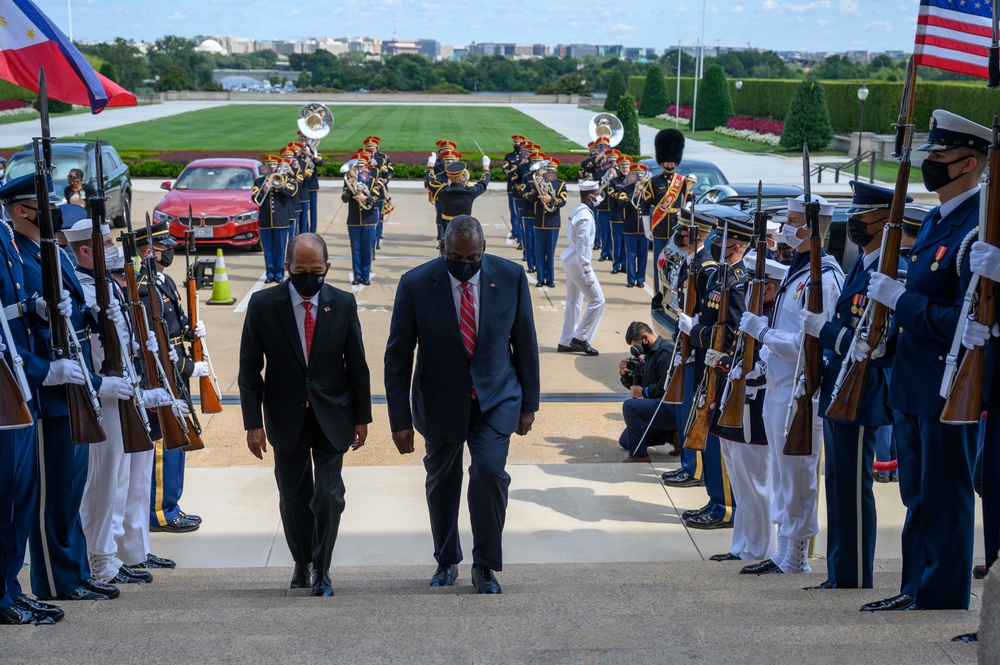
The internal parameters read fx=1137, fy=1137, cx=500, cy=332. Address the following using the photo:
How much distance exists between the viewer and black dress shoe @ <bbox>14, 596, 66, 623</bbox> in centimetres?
457

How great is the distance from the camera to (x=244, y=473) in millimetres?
8273

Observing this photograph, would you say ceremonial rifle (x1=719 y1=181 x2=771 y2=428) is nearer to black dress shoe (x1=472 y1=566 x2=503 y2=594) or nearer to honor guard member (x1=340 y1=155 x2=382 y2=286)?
black dress shoe (x1=472 y1=566 x2=503 y2=594)

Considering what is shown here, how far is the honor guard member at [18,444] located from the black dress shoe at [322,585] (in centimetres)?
124

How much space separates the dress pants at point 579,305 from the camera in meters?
12.0

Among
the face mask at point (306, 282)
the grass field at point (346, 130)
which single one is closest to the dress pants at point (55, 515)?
the face mask at point (306, 282)

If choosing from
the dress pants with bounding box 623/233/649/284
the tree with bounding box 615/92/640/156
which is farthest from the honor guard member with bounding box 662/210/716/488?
the tree with bounding box 615/92/640/156

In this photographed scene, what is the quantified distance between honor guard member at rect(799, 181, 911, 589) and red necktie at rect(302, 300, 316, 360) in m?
Answer: 2.46

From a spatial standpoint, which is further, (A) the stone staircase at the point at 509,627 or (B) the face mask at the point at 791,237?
(B) the face mask at the point at 791,237

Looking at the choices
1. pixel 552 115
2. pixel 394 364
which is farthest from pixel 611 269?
pixel 552 115

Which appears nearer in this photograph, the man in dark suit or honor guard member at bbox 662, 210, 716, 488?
the man in dark suit

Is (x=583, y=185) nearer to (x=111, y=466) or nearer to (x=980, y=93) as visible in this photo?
(x=111, y=466)

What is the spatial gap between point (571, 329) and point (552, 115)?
190ft

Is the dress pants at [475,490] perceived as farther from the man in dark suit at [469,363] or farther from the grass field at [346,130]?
the grass field at [346,130]

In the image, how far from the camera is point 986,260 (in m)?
4.34
